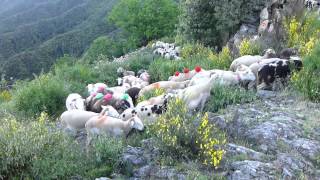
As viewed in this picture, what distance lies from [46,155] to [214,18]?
1151 cm

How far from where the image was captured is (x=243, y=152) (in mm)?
6426

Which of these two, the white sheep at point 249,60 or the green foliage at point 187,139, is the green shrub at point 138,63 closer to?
the white sheep at point 249,60

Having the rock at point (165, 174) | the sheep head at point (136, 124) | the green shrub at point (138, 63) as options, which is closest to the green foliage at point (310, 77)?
the sheep head at point (136, 124)

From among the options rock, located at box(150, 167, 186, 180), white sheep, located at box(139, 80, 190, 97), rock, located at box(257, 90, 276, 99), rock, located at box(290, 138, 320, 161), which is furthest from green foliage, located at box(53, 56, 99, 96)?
rock, located at box(290, 138, 320, 161)

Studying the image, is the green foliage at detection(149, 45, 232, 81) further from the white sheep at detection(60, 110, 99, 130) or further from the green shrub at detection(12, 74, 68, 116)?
the white sheep at detection(60, 110, 99, 130)

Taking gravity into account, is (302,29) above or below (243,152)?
above

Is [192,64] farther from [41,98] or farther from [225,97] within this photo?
[225,97]

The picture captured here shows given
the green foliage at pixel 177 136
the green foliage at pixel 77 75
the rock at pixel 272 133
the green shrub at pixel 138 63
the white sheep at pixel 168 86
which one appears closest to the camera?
the green foliage at pixel 177 136

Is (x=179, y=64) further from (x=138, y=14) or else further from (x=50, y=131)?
(x=138, y=14)

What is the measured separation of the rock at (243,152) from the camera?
6.32 meters

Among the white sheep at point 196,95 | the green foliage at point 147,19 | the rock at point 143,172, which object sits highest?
the white sheep at point 196,95

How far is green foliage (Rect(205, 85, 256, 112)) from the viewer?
848 centimetres

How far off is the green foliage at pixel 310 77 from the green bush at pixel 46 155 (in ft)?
13.1

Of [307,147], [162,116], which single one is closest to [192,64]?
[162,116]
